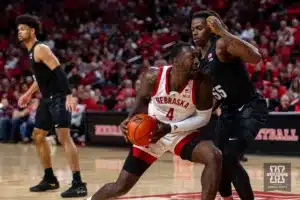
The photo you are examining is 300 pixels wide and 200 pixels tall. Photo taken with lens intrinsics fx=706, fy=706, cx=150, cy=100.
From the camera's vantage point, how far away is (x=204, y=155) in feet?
19.0

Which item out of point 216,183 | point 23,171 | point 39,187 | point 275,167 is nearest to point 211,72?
point 216,183

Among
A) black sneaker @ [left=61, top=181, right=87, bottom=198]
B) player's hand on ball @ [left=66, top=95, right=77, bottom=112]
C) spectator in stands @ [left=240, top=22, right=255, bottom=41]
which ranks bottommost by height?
black sneaker @ [left=61, top=181, right=87, bottom=198]

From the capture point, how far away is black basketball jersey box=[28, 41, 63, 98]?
8500 mm

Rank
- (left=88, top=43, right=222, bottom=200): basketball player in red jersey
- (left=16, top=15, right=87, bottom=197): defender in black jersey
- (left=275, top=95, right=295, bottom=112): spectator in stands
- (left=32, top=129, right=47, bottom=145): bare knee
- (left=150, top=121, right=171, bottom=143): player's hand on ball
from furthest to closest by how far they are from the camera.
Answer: (left=275, top=95, right=295, bottom=112): spectator in stands < (left=32, top=129, right=47, bottom=145): bare knee < (left=16, top=15, right=87, bottom=197): defender in black jersey < (left=88, top=43, right=222, bottom=200): basketball player in red jersey < (left=150, top=121, right=171, bottom=143): player's hand on ball

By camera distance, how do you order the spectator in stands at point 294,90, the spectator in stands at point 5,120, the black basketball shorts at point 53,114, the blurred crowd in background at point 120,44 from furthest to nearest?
the spectator in stands at point 5,120 → the blurred crowd in background at point 120,44 → the spectator in stands at point 294,90 → the black basketball shorts at point 53,114

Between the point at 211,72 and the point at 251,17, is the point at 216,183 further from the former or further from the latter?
the point at 251,17

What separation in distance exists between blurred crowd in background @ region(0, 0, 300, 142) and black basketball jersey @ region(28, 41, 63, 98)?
691 cm

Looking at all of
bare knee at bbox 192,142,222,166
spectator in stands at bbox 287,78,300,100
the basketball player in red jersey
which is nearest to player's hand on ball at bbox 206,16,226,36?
the basketball player in red jersey

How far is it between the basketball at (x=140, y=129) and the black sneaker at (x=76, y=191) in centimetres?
258

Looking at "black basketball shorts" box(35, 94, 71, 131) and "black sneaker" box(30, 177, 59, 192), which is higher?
"black basketball shorts" box(35, 94, 71, 131)

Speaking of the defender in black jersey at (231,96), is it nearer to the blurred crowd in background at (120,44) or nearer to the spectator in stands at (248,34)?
the blurred crowd in background at (120,44)

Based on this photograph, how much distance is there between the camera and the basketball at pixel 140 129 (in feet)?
18.3
